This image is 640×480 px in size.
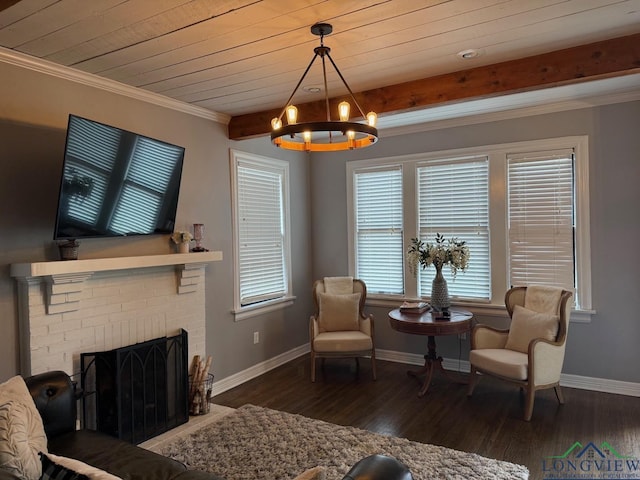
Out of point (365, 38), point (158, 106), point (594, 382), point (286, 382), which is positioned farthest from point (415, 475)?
point (158, 106)

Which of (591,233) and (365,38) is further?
(591,233)


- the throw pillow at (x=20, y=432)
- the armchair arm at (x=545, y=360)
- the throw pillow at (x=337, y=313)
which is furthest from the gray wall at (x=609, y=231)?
the throw pillow at (x=20, y=432)

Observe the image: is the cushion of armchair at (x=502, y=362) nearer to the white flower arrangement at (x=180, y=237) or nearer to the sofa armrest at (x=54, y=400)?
the white flower arrangement at (x=180, y=237)

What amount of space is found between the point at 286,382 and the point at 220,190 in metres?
2.00

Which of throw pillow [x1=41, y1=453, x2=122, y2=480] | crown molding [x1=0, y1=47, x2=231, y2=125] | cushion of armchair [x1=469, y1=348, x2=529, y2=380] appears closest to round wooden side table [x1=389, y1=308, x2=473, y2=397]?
cushion of armchair [x1=469, y1=348, x2=529, y2=380]

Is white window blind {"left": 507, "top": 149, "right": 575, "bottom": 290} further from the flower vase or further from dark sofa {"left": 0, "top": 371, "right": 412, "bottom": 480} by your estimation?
dark sofa {"left": 0, "top": 371, "right": 412, "bottom": 480}

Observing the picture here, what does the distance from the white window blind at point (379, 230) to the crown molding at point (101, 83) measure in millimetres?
1854

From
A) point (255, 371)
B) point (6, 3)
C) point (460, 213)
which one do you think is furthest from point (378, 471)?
point (460, 213)

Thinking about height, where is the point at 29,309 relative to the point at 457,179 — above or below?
below

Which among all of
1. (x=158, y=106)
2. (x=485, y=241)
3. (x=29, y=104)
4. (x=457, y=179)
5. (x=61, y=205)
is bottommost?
(x=485, y=241)

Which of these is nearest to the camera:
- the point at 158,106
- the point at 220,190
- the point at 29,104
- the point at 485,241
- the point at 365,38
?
the point at 365,38

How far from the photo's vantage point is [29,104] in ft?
8.93

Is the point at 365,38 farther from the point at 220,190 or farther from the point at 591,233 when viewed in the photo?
the point at 591,233

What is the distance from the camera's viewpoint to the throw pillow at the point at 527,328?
3586 mm
